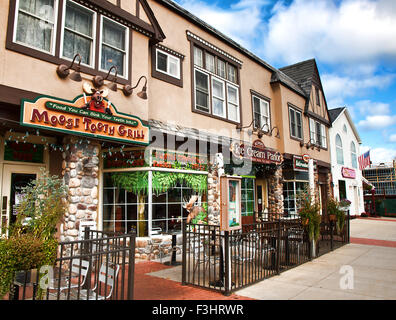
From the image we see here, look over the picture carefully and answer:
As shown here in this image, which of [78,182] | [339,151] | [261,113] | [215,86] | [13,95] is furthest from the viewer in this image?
[339,151]

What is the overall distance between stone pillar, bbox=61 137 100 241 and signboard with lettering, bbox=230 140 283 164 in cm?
542

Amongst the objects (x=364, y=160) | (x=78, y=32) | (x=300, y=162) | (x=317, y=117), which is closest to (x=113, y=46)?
(x=78, y=32)

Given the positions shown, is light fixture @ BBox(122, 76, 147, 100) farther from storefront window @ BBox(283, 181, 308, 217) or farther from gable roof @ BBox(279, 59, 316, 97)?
gable roof @ BBox(279, 59, 316, 97)

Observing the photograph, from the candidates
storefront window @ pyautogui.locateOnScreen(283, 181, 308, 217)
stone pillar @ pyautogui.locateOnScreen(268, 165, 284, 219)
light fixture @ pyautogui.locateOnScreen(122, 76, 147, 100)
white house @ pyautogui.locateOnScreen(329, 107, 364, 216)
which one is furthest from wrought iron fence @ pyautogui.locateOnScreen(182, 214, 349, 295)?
white house @ pyautogui.locateOnScreen(329, 107, 364, 216)

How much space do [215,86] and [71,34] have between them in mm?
5963

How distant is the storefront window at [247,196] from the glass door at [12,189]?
334 inches

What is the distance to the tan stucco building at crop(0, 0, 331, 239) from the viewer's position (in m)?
6.59

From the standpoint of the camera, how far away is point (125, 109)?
8.19m

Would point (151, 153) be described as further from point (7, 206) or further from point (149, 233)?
point (7, 206)

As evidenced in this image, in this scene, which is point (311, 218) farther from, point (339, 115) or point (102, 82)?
point (339, 115)

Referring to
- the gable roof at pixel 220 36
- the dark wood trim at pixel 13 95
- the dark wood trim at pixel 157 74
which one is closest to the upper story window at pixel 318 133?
the gable roof at pixel 220 36

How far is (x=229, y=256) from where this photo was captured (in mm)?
5980
